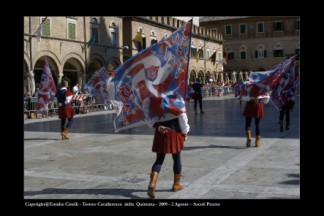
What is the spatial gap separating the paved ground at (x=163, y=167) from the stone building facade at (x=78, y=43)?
13.7m

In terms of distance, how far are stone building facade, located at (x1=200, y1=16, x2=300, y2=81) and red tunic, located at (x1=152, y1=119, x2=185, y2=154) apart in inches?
2247

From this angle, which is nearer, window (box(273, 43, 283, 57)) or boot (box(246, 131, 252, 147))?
boot (box(246, 131, 252, 147))

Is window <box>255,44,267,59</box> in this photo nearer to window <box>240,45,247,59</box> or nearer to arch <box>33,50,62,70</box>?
window <box>240,45,247,59</box>

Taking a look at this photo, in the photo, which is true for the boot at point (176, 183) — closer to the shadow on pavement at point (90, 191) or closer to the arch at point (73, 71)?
the shadow on pavement at point (90, 191)

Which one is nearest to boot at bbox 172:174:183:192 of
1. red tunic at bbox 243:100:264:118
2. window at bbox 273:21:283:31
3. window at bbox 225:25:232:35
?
red tunic at bbox 243:100:264:118

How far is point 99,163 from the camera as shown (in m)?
8.76

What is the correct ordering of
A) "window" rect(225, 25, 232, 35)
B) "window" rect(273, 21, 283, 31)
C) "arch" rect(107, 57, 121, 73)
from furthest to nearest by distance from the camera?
"window" rect(225, 25, 232, 35) < "window" rect(273, 21, 283, 31) < "arch" rect(107, 57, 121, 73)

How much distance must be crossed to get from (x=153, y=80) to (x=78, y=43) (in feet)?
86.0

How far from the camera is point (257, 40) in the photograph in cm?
6469

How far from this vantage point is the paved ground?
634cm

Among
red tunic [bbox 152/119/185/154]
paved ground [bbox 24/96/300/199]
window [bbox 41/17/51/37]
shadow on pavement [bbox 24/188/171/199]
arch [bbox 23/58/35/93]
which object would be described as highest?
window [bbox 41/17/51/37]

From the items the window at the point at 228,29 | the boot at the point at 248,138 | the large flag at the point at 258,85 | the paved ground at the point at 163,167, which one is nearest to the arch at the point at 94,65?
the paved ground at the point at 163,167
